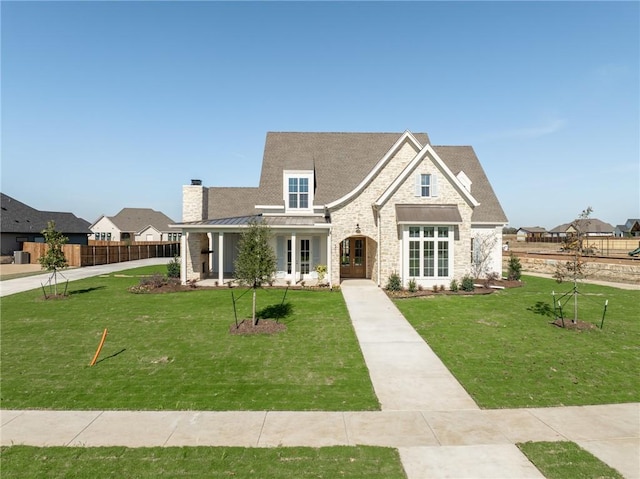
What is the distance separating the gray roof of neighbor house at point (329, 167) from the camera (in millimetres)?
24984

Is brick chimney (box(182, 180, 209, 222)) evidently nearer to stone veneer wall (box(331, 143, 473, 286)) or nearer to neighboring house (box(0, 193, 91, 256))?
stone veneer wall (box(331, 143, 473, 286))

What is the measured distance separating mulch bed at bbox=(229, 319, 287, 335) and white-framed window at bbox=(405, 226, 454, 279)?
32.4 ft

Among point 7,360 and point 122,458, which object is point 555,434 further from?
point 7,360

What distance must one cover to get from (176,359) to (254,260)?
441 centimetres

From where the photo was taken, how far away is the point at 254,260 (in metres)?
13.3

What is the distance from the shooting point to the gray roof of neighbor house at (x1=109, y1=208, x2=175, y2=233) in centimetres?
7690

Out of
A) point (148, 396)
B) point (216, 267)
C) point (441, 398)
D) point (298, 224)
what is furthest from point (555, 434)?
point (216, 267)

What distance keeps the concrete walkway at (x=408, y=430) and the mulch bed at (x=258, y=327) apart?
17.5 ft

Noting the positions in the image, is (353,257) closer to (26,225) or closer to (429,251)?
(429,251)

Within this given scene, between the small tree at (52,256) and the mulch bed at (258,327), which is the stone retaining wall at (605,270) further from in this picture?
the small tree at (52,256)

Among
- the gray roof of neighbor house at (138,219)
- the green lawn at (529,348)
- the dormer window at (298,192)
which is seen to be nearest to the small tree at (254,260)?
the green lawn at (529,348)

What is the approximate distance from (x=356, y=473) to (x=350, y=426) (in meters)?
1.49

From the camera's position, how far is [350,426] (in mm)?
7059

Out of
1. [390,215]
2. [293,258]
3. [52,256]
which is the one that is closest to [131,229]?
[52,256]
